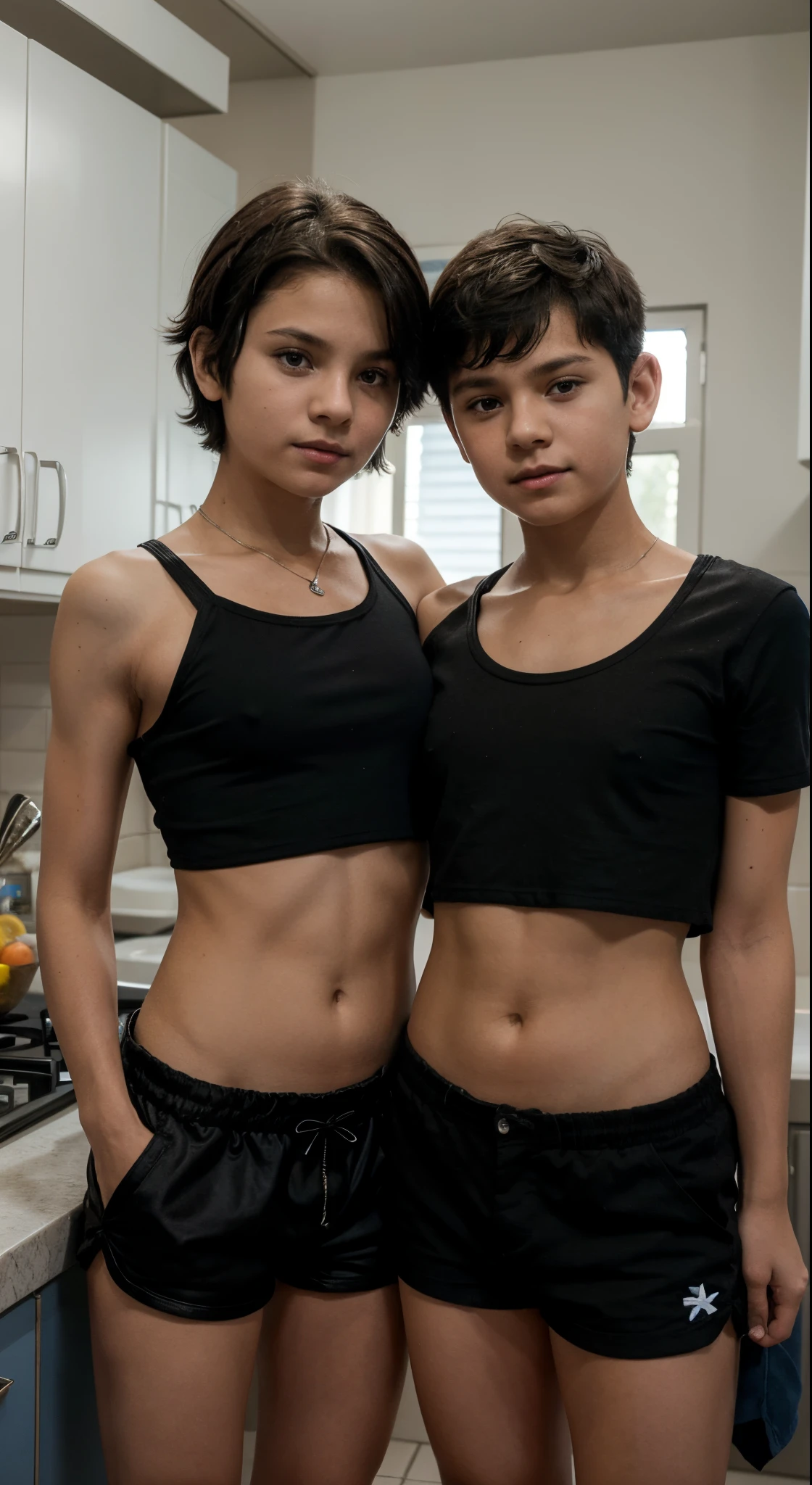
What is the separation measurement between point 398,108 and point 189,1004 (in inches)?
95.4

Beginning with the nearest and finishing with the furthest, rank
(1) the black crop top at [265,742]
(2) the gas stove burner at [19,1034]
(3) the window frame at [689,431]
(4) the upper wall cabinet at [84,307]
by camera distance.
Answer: (1) the black crop top at [265,742], (2) the gas stove burner at [19,1034], (4) the upper wall cabinet at [84,307], (3) the window frame at [689,431]

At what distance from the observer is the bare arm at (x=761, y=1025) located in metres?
1.18

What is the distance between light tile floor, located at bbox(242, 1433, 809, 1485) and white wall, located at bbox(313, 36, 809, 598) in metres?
1.68

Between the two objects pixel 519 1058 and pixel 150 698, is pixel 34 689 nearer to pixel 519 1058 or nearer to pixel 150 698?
pixel 150 698

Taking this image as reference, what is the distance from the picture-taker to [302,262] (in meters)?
1.21

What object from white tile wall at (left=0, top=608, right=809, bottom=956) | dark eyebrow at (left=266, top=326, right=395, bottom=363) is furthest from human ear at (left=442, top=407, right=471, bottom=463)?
white tile wall at (left=0, top=608, right=809, bottom=956)

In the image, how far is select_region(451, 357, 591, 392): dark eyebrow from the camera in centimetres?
119

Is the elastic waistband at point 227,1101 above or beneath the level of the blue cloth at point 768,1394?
above

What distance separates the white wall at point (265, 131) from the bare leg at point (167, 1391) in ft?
8.37

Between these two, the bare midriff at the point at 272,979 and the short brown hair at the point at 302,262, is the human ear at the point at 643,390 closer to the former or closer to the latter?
the short brown hair at the point at 302,262

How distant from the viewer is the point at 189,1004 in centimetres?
121

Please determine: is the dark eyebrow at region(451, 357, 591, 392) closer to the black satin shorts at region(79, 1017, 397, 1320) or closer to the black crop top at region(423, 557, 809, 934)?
the black crop top at region(423, 557, 809, 934)

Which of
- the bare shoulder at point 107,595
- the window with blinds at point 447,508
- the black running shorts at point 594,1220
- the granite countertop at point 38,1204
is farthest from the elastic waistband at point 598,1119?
the window with blinds at point 447,508

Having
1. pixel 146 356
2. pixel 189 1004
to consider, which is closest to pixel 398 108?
pixel 146 356
